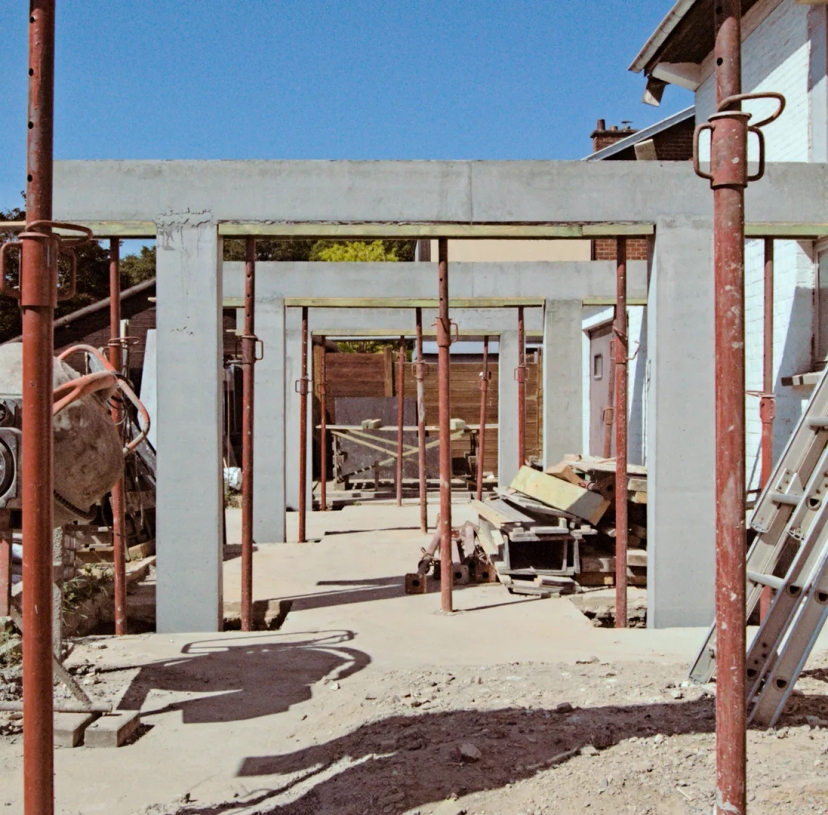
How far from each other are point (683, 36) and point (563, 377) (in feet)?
15.2

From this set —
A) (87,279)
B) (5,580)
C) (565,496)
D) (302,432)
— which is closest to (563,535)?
(565,496)

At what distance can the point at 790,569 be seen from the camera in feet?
14.9

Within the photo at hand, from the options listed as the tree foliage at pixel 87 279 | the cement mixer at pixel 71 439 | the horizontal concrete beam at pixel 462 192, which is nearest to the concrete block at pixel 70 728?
the cement mixer at pixel 71 439

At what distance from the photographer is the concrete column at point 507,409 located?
14.9 m

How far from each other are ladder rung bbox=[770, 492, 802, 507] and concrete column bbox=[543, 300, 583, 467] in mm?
7684

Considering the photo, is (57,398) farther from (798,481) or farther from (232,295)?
(232,295)

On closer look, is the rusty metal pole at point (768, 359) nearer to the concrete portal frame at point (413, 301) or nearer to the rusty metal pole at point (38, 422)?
the concrete portal frame at point (413, 301)

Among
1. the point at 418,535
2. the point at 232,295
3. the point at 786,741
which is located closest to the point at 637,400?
the point at 418,535

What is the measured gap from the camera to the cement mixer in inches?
151

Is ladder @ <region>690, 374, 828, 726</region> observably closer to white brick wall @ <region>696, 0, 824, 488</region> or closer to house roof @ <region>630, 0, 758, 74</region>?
white brick wall @ <region>696, 0, 824, 488</region>

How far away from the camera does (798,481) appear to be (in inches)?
199

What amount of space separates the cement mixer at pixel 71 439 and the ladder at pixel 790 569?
10.8ft

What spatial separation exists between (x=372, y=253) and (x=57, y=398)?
102ft

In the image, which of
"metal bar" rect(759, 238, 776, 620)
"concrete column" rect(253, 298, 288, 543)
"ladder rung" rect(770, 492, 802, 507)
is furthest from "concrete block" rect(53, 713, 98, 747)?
"concrete column" rect(253, 298, 288, 543)
